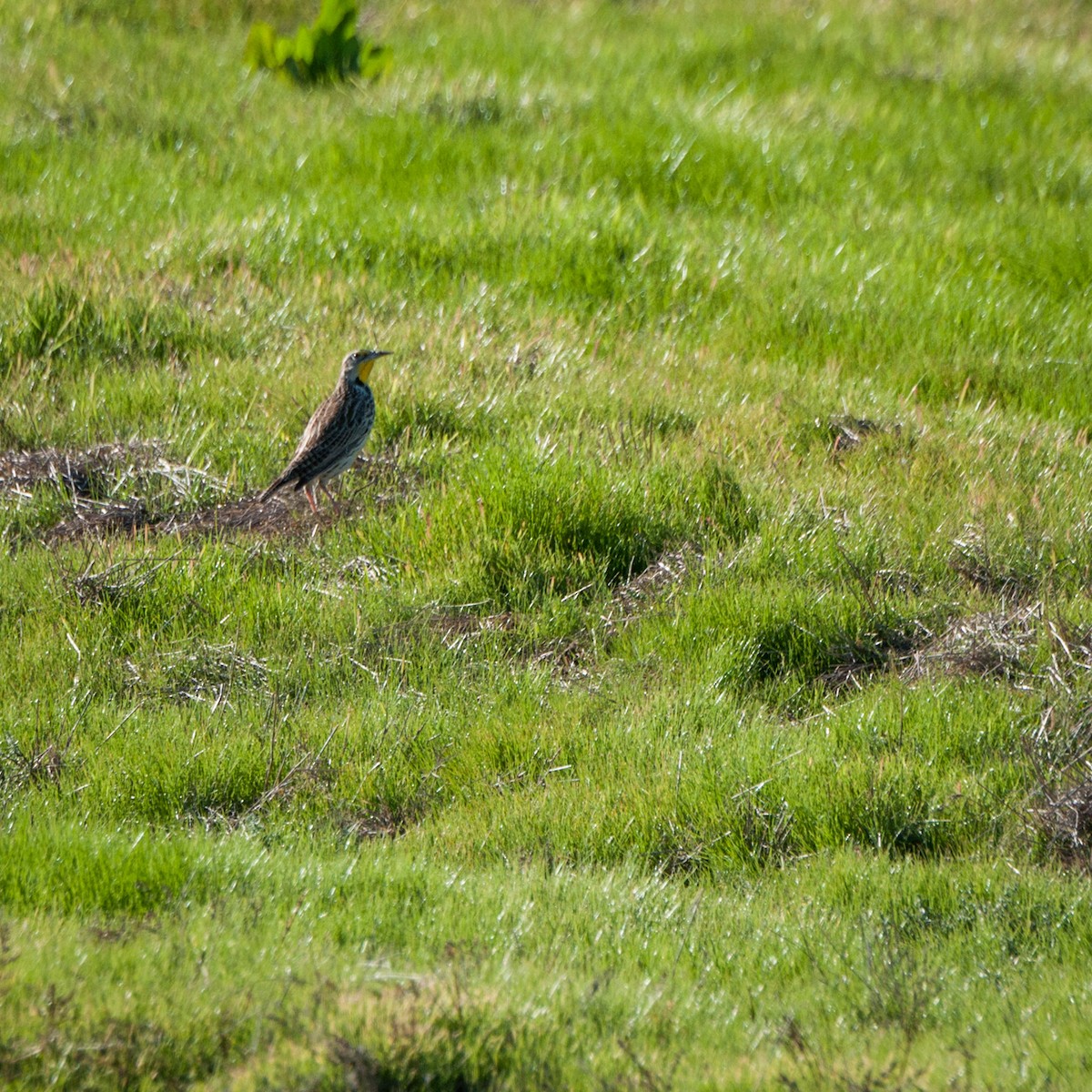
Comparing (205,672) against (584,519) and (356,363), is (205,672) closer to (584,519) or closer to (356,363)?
(584,519)

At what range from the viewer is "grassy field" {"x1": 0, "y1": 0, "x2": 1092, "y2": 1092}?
4109mm

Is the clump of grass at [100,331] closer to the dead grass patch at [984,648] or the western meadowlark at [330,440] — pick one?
the western meadowlark at [330,440]

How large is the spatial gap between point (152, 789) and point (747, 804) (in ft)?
7.51

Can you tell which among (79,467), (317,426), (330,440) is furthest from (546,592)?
(79,467)

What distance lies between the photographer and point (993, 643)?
607 centimetres

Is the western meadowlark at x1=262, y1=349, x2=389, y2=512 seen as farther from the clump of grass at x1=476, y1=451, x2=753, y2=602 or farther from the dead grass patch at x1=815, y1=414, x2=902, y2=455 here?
the dead grass patch at x1=815, y1=414, x2=902, y2=455

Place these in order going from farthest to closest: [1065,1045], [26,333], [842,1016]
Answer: [26,333]
[842,1016]
[1065,1045]

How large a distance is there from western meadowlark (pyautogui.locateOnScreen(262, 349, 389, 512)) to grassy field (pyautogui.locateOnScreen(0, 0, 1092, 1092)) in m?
0.25

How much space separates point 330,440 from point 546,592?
146 cm

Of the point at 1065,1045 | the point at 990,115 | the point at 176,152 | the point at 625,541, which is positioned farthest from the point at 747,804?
the point at 990,115

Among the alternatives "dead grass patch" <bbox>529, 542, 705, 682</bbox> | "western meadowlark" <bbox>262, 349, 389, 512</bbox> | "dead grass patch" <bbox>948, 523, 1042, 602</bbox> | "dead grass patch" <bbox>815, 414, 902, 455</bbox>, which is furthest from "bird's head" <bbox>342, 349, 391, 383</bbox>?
"dead grass patch" <bbox>948, 523, 1042, 602</bbox>

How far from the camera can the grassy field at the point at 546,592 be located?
13.5 ft

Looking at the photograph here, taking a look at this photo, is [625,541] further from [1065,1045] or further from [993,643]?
[1065,1045]

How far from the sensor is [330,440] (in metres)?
7.33
